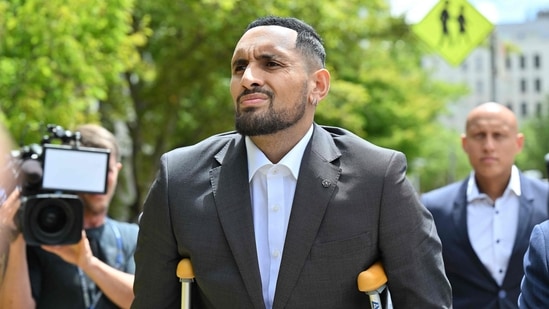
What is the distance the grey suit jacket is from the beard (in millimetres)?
160

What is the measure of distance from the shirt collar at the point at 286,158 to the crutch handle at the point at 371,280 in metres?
0.45

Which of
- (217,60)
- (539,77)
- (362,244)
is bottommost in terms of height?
(362,244)

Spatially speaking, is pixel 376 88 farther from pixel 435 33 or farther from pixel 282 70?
pixel 282 70

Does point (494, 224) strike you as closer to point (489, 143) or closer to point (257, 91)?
point (489, 143)

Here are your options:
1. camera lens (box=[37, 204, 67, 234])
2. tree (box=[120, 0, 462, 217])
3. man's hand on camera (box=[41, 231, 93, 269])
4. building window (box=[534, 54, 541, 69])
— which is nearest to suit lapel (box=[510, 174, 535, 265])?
man's hand on camera (box=[41, 231, 93, 269])

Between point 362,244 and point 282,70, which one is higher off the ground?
point 282,70

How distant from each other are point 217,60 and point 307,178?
14273mm

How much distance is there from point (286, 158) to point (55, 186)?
1.47 m

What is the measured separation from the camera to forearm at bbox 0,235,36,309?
4207 mm

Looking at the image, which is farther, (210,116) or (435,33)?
(210,116)

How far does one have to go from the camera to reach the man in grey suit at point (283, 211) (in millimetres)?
3057

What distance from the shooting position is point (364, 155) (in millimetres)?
3201

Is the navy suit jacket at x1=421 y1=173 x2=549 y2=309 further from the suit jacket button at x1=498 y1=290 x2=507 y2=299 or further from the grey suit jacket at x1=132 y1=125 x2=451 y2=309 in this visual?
the grey suit jacket at x1=132 y1=125 x2=451 y2=309

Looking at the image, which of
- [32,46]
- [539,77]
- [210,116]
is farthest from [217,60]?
[539,77]
